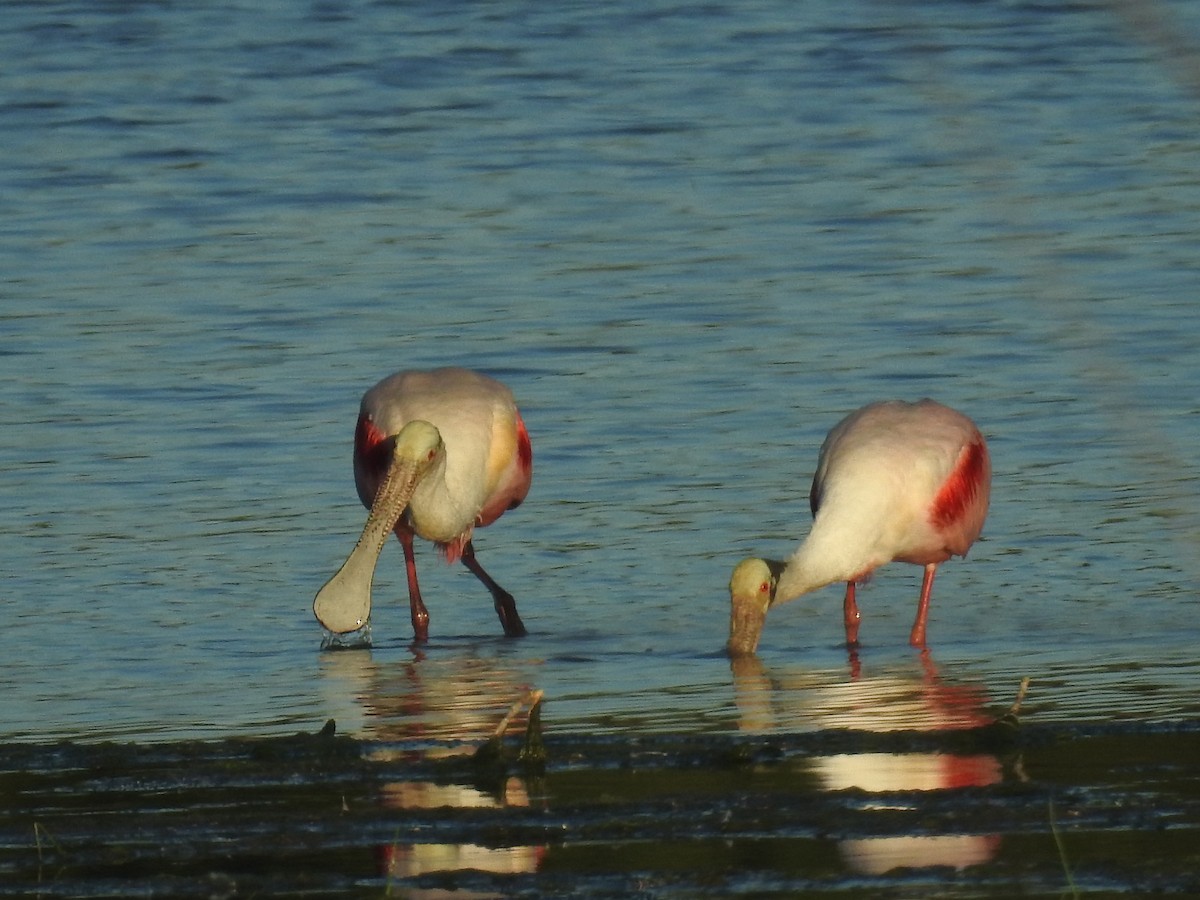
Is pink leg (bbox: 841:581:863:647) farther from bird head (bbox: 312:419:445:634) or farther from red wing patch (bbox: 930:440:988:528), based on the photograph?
bird head (bbox: 312:419:445:634)

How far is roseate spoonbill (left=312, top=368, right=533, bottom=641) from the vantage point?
9.28m

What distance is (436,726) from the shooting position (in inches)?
276

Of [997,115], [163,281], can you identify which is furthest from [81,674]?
[997,115]

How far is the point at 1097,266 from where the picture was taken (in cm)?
1441

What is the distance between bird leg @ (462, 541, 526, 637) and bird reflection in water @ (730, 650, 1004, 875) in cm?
94

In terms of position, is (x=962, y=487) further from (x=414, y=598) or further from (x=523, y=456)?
(x=414, y=598)

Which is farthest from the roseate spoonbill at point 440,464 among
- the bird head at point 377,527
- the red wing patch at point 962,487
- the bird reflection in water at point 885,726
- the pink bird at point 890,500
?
the bird reflection in water at point 885,726

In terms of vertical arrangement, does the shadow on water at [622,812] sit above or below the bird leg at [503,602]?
above

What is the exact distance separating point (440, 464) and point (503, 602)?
27.2 inches

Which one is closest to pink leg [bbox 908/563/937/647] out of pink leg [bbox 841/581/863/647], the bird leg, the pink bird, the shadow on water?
the pink bird

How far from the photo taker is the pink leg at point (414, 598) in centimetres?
913

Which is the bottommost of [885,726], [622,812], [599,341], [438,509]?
[599,341]

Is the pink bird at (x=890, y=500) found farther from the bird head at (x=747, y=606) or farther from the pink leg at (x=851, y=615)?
the bird head at (x=747, y=606)

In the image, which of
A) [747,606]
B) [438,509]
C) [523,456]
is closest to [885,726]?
[747,606]
